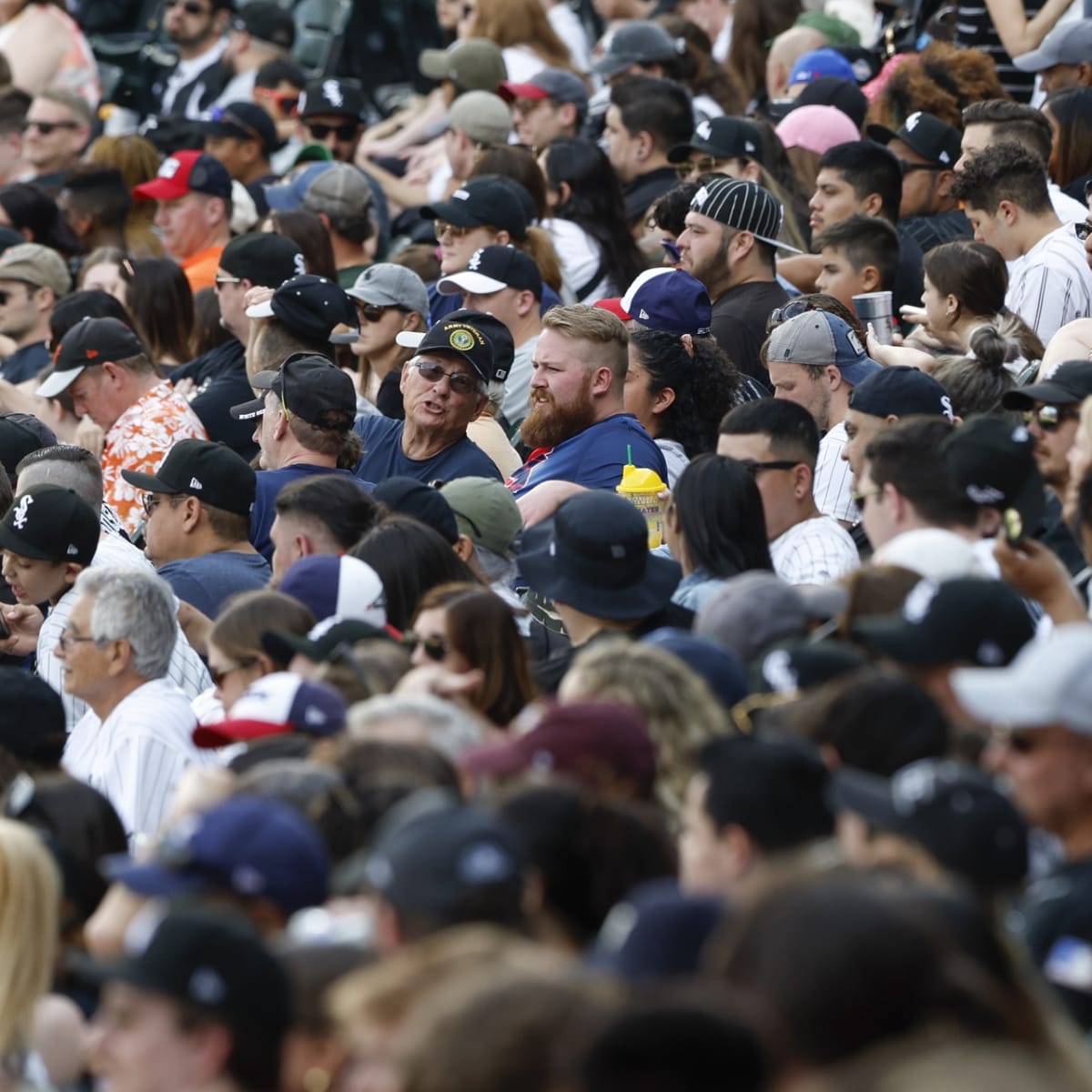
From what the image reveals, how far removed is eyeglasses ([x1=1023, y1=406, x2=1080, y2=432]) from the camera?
5730 millimetres

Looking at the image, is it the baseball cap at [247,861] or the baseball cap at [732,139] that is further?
the baseball cap at [732,139]

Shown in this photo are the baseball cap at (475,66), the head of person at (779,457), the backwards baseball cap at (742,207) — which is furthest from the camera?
the baseball cap at (475,66)

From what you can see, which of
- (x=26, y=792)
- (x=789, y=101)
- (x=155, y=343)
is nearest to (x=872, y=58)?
(x=789, y=101)

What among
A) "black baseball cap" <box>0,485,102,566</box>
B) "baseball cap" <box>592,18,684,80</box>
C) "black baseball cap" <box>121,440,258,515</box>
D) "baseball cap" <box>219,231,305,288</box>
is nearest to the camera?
"black baseball cap" <box>0,485,102,566</box>

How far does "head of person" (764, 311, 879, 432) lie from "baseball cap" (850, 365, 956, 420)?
23.8 inches

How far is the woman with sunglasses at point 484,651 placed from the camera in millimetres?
4973

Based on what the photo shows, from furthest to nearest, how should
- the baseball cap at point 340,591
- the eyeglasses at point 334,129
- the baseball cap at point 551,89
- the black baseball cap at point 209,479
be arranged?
the eyeglasses at point 334,129 → the baseball cap at point 551,89 → the black baseball cap at point 209,479 → the baseball cap at point 340,591

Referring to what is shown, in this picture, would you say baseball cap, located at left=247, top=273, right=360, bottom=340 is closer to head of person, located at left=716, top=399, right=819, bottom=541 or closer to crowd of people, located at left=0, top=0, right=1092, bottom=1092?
crowd of people, located at left=0, top=0, right=1092, bottom=1092

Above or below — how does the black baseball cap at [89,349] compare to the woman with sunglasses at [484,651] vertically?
below

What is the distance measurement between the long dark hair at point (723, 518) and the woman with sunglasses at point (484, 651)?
0.80 metres

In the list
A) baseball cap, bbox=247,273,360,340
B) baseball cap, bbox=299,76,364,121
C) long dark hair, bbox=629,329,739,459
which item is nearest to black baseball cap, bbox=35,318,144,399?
baseball cap, bbox=247,273,360,340

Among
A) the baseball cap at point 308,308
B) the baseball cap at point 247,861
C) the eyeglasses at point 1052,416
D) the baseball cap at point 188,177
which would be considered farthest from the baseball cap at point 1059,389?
the baseball cap at point 188,177

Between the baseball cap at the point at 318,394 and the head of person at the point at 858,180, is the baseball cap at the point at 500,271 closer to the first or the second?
the baseball cap at the point at 318,394

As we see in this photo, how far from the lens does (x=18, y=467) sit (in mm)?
7305
